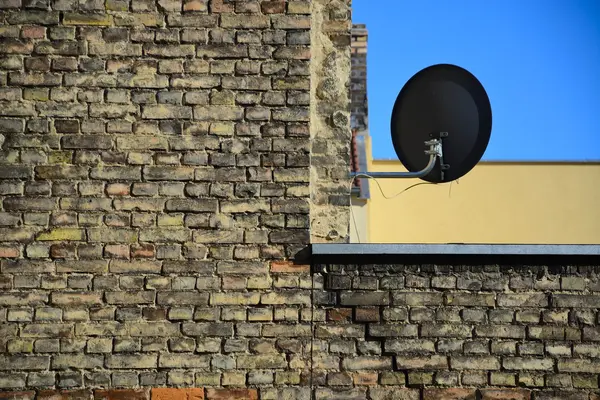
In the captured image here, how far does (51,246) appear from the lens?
14.9ft

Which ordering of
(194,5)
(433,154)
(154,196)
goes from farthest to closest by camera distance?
(433,154)
(194,5)
(154,196)

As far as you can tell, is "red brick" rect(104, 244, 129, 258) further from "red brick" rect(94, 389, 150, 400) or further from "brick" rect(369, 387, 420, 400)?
"brick" rect(369, 387, 420, 400)

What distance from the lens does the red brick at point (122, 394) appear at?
4.45m

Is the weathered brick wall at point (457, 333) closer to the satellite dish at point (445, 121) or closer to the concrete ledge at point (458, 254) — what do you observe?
the concrete ledge at point (458, 254)

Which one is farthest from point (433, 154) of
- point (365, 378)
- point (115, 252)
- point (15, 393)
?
point (15, 393)

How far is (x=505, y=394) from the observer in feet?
14.8

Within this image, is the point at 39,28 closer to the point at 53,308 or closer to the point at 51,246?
the point at 51,246

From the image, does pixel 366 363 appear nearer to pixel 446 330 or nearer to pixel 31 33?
pixel 446 330

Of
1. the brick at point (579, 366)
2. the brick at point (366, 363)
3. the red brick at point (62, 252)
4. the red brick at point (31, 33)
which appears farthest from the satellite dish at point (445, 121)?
the red brick at point (31, 33)

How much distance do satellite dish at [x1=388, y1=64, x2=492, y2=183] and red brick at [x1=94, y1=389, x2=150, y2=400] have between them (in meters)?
1.72

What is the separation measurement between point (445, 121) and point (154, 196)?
5.50ft

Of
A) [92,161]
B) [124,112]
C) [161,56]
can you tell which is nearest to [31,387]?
[92,161]

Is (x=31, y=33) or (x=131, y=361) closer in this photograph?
(x=131, y=361)

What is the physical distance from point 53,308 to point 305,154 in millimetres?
1456
